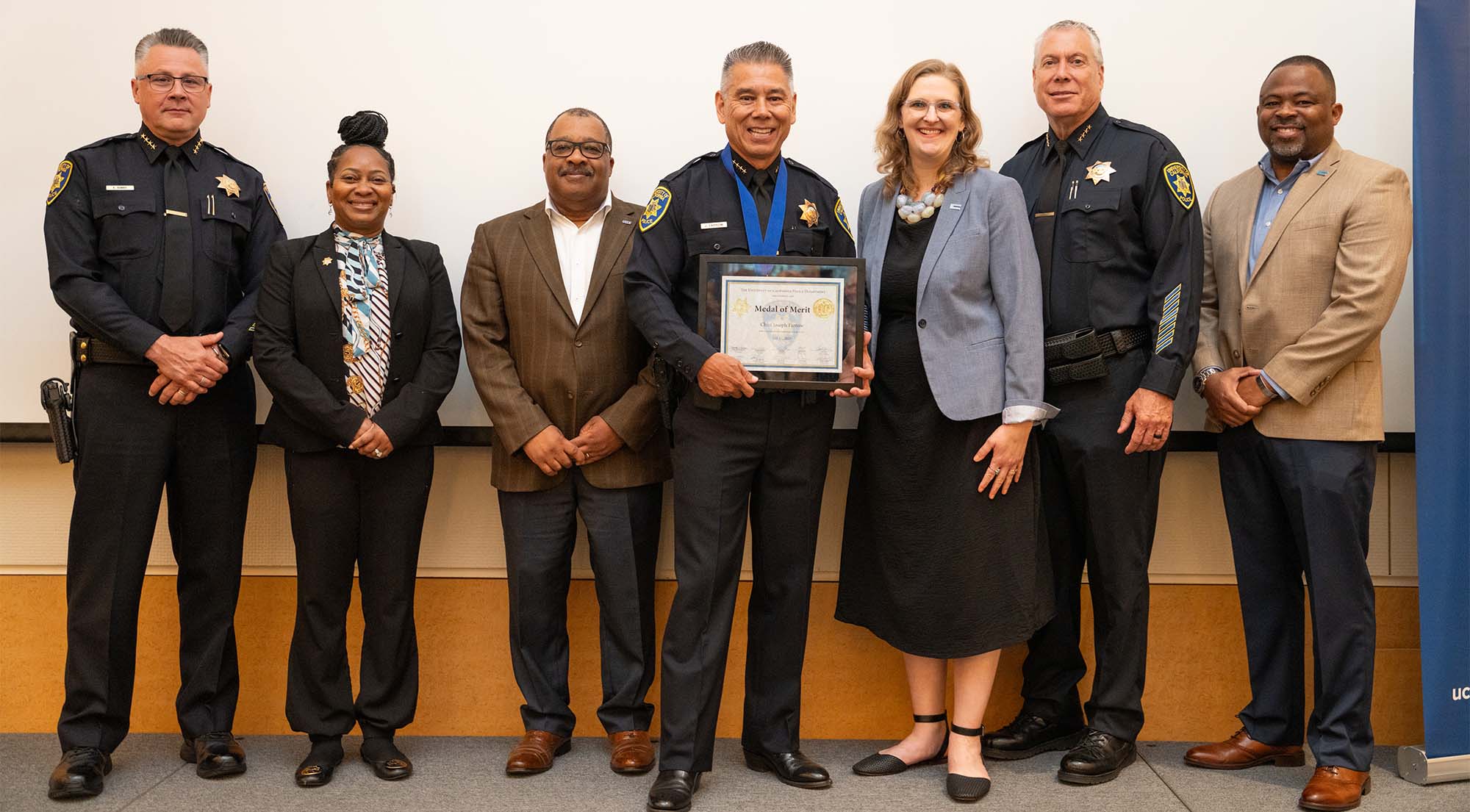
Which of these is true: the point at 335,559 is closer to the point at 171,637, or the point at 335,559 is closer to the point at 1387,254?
the point at 171,637

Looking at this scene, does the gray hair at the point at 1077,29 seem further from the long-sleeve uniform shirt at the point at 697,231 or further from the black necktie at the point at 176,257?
the black necktie at the point at 176,257

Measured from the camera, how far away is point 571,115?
305 cm

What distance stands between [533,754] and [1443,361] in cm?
265

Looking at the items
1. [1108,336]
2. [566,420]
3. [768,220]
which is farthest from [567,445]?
[1108,336]

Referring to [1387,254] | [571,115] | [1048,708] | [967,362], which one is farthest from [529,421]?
[1387,254]

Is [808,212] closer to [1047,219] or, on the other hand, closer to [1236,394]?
[1047,219]

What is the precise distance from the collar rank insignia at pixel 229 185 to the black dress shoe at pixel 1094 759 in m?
2.74

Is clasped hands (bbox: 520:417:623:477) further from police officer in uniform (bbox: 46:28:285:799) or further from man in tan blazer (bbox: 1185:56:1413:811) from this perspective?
man in tan blazer (bbox: 1185:56:1413:811)

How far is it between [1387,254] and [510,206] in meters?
2.42

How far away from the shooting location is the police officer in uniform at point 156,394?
2.88m

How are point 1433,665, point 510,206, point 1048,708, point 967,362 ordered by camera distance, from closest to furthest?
1. point 967,362
2. point 1433,665
3. point 1048,708
4. point 510,206

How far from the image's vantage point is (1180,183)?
2.88 metres

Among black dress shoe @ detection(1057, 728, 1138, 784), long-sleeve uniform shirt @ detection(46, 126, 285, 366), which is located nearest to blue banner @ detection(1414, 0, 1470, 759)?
black dress shoe @ detection(1057, 728, 1138, 784)

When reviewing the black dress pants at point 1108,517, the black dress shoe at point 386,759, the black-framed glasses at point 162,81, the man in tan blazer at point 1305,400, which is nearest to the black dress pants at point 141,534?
the black dress shoe at point 386,759
